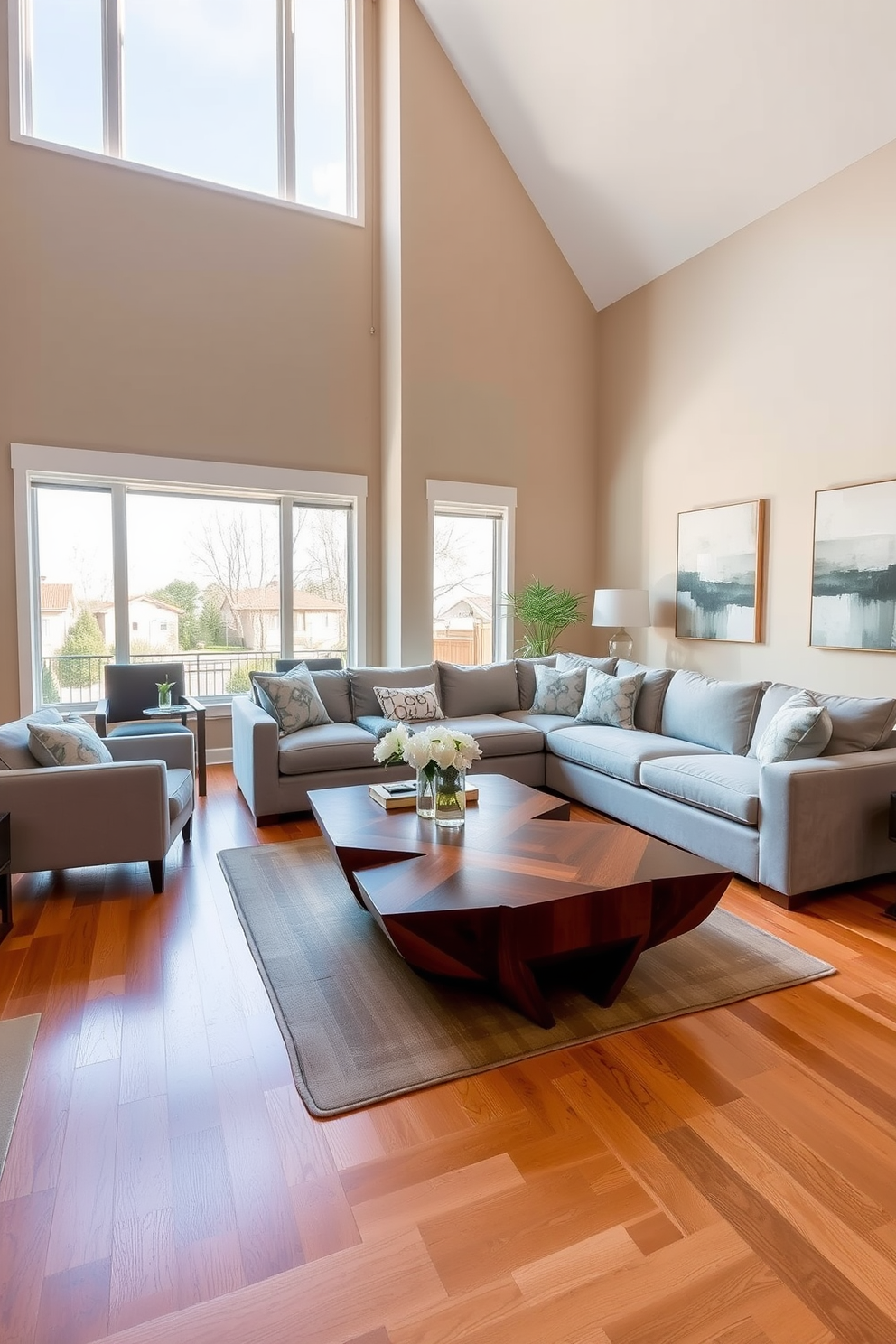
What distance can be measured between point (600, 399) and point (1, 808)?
625 centimetres

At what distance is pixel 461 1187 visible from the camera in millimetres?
1646

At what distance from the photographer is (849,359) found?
477 centimetres

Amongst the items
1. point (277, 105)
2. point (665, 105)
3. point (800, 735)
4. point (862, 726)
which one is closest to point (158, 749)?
point (800, 735)

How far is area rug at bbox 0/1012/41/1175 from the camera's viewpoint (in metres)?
1.85

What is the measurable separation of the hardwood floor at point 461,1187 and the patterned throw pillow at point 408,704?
263cm

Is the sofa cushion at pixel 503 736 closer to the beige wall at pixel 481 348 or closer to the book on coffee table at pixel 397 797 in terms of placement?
the book on coffee table at pixel 397 797

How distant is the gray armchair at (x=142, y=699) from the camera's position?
503 centimetres

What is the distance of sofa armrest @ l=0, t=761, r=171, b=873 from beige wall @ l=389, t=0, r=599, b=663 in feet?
11.4

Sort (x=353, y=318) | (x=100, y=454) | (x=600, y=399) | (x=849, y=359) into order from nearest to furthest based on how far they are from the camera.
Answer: (x=849, y=359) → (x=100, y=454) → (x=353, y=318) → (x=600, y=399)

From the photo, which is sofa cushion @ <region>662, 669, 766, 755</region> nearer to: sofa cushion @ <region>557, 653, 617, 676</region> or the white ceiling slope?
sofa cushion @ <region>557, 653, 617, 676</region>

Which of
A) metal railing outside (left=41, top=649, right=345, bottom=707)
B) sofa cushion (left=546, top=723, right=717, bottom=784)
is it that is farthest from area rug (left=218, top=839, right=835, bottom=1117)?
metal railing outside (left=41, top=649, right=345, bottom=707)

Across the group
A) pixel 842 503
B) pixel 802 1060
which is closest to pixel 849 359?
pixel 842 503

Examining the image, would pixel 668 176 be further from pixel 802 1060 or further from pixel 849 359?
pixel 802 1060

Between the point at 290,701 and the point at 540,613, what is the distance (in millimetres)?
2846
